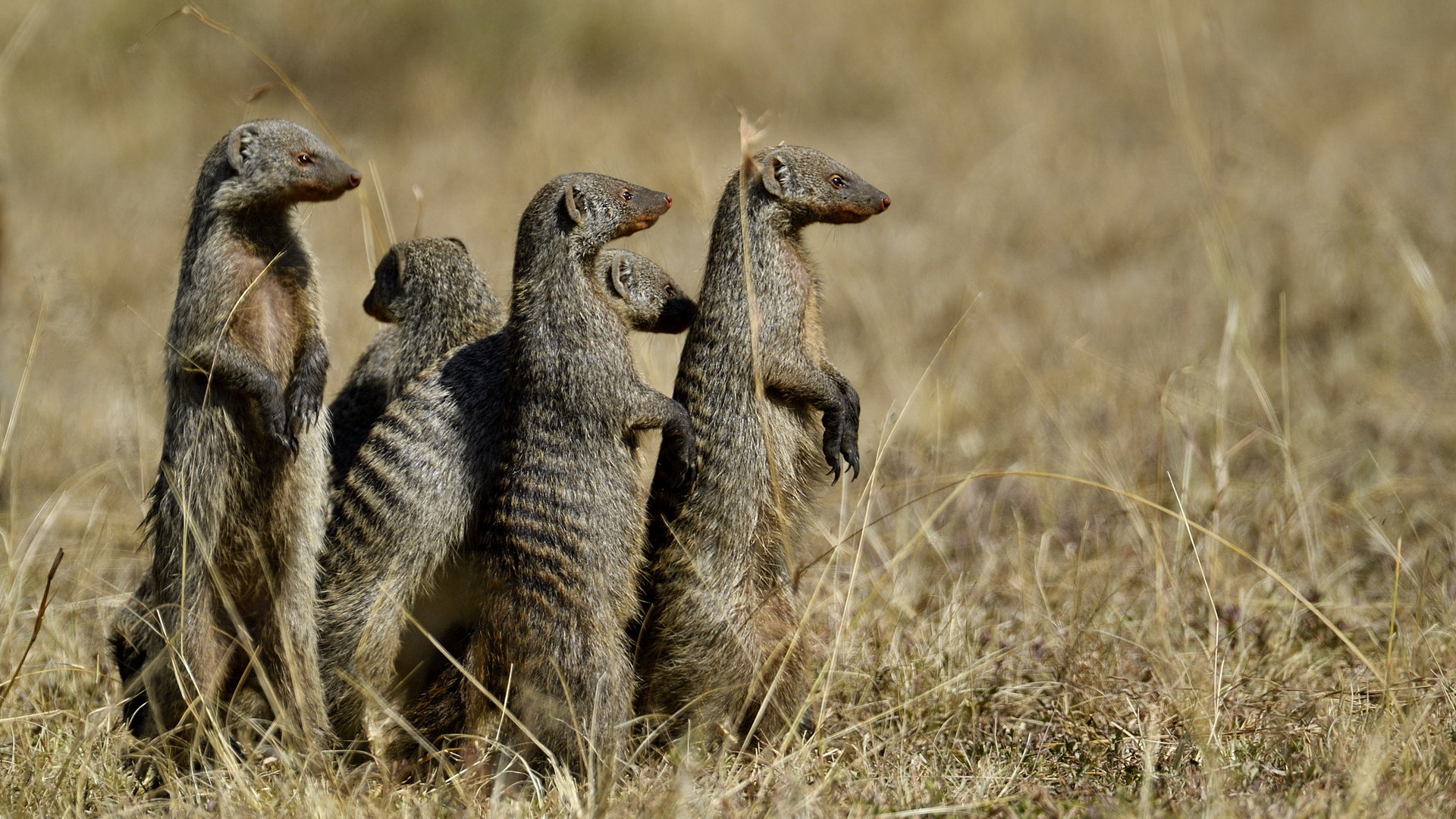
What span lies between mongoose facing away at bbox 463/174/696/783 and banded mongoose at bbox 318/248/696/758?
0.14 m

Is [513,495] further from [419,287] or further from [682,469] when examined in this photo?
[419,287]

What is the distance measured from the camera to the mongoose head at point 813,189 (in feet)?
10.8

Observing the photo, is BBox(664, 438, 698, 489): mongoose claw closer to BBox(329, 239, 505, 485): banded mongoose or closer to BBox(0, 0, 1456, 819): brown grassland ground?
BBox(0, 0, 1456, 819): brown grassland ground

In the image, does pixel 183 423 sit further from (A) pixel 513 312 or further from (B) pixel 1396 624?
(B) pixel 1396 624

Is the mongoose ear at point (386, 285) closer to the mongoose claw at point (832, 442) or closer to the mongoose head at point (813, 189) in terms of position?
the mongoose head at point (813, 189)

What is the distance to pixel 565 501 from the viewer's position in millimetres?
3057

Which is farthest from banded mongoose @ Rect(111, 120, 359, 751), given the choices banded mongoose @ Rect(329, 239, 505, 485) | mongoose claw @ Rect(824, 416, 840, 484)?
mongoose claw @ Rect(824, 416, 840, 484)

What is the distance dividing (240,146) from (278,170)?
0.42 ft

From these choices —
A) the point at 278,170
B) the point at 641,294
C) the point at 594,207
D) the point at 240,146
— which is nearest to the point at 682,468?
the point at 641,294

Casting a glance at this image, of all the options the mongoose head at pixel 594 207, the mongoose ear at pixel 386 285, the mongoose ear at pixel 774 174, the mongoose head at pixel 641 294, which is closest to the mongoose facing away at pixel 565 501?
the mongoose head at pixel 594 207

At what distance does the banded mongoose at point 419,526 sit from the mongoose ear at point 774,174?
391 mm

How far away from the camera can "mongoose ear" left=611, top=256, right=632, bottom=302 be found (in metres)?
3.33

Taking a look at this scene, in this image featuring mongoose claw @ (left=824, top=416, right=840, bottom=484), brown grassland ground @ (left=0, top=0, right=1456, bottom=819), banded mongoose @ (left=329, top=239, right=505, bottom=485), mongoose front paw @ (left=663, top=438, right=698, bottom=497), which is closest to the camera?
brown grassland ground @ (left=0, top=0, right=1456, bottom=819)

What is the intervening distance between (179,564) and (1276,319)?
17.4ft
